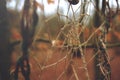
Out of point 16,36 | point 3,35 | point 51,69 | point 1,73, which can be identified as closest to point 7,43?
point 3,35

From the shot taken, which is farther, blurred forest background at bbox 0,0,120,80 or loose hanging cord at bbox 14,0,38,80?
loose hanging cord at bbox 14,0,38,80

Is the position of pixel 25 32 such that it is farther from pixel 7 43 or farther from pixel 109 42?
pixel 109 42

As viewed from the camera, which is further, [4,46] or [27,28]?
[27,28]

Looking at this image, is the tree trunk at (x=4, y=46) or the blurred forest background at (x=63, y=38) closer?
the blurred forest background at (x=63, y=38)

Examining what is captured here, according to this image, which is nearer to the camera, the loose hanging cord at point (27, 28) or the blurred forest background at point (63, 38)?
the blurred forest background at point (63, 38)
